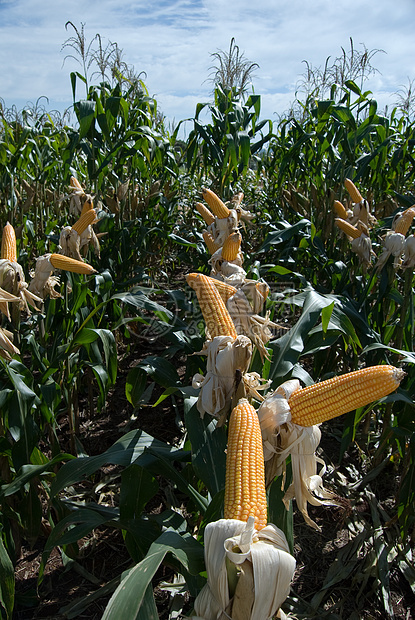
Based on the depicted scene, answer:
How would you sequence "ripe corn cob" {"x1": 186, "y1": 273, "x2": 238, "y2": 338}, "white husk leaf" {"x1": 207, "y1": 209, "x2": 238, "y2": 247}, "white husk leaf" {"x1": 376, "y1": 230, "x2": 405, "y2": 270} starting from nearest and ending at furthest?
"ripe corn cob" {"x1": 186, "y1": 273, "x2": 238, "y2": 338}, "white husk leaf" {"x1": 376, "y1": 230, "x2": 405, "y2": 270}, "white husk leaf" {"x1": 207, "y1": 209, "x2": 238, "y2": 247}

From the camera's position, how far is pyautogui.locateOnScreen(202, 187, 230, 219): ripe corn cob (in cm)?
325

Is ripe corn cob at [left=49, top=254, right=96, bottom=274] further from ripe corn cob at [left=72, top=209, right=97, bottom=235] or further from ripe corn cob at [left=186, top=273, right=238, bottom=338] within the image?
ripe corn cob at [left=186, top=273, right=238, bottom=338]

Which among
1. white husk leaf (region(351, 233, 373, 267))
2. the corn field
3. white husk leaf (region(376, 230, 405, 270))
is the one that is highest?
white husk leaf (region(376, 230, 405, 270))

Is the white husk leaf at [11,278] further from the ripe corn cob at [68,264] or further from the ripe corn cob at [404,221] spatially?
the ripe corn cob at [404,221]

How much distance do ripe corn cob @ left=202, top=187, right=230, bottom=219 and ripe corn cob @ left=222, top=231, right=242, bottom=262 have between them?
0.52 meters

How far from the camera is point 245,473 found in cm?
123

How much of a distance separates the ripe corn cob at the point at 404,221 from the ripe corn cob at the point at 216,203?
4.12 feet

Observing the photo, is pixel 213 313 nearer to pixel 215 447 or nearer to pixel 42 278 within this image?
pixel 215 447

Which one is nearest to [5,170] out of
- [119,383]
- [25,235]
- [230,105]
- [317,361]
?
[25,235]

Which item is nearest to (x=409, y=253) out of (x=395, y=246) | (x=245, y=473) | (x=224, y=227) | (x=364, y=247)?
(x=395, y=246)

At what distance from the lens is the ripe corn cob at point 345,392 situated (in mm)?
1373

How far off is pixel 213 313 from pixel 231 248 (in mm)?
1204

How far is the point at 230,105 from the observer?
226 inches

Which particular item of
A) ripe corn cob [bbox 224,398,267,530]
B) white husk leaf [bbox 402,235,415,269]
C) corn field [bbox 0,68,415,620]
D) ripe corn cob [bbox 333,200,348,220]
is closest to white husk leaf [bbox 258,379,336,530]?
corn field [bbox 0,68,415,620]
